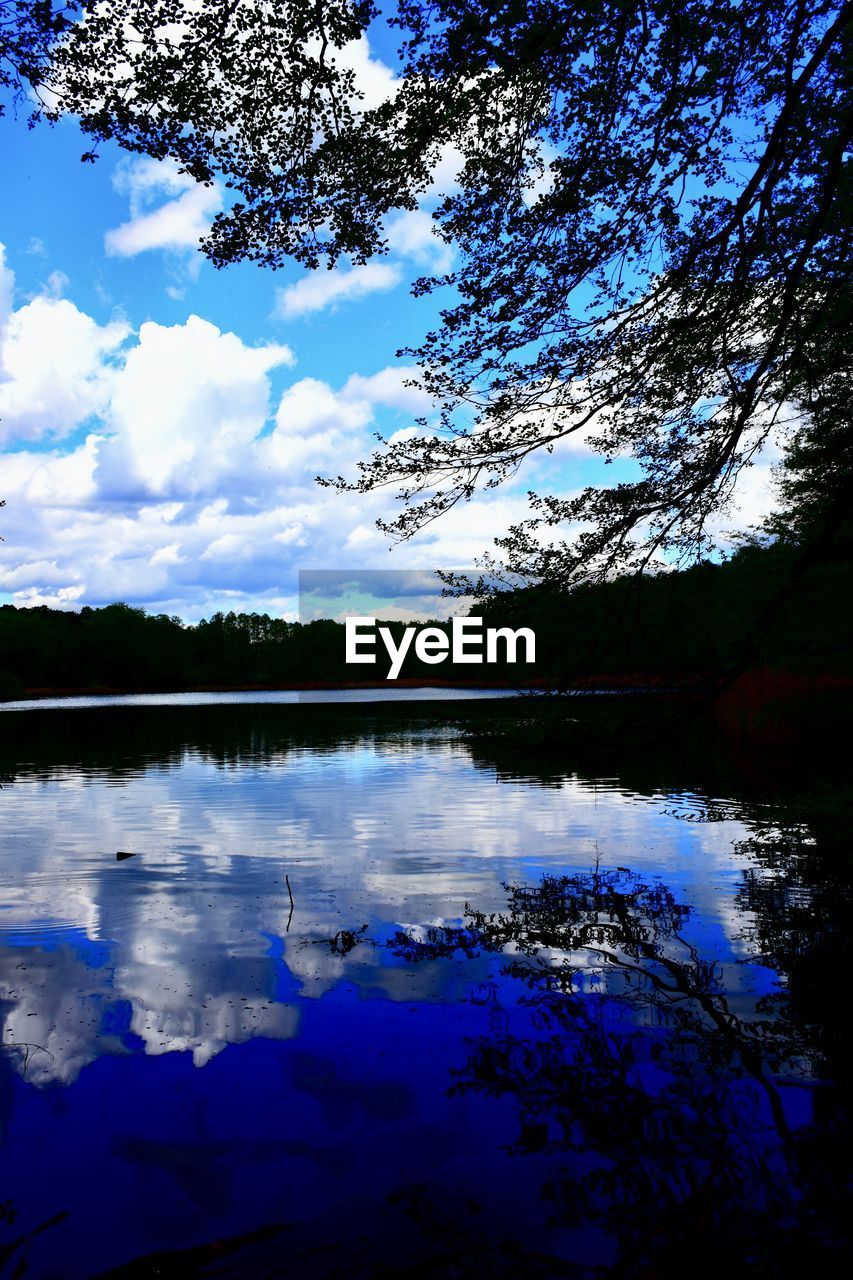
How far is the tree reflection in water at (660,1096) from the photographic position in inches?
219

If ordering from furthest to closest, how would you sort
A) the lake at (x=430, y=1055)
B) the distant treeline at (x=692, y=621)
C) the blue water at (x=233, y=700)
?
the blue water at (x=233, y=700) → the distant treeline at (x=692, y=621) → the lake at (x=430, y=1055)

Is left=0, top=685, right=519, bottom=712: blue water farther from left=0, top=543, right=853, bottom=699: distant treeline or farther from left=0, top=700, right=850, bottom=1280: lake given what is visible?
left=0, top=700, right=850, bottom=1280: lake

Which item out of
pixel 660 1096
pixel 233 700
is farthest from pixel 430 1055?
pixel 233 700

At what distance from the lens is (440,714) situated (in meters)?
10.8

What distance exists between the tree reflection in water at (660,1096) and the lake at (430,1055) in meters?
0.03

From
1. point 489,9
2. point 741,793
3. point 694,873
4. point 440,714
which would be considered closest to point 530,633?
point 440,714

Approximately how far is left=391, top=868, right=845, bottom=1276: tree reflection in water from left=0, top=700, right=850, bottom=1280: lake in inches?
1.2

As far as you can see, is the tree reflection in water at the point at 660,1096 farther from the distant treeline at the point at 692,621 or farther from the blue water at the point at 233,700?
the blue water at the point at 233,700

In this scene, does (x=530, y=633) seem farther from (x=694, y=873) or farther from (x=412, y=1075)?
(x=694, y=873)

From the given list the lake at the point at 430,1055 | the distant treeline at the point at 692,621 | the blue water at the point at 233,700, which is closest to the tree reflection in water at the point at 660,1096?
the lake at the point at 430,1055

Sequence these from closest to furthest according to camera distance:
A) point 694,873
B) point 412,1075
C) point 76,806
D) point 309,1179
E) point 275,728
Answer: point 309,1179 < point 412,1075 < point 694,873 < point 76,806 < point 275,728

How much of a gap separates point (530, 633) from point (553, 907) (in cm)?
613

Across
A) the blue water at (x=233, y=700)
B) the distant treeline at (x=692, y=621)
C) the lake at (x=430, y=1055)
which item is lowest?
the blue water at (x=233, y=700)

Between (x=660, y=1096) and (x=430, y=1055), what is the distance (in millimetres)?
2406
